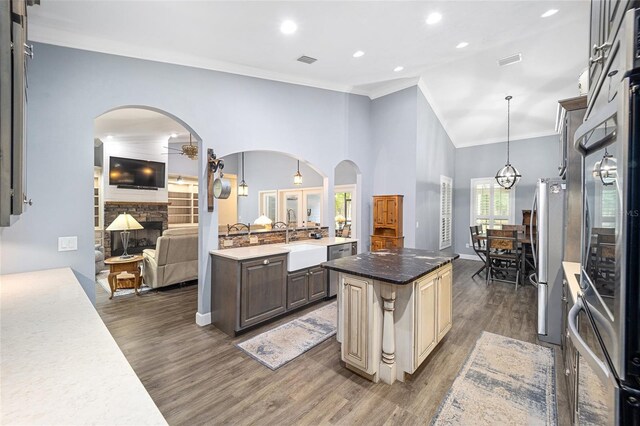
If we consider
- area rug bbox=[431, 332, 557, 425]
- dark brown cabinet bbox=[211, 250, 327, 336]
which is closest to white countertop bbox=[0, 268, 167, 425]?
dark brown cabinet bbox=[211, 250, 327, 336]

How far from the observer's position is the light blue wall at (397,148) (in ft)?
17.8

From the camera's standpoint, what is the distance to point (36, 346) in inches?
45.3

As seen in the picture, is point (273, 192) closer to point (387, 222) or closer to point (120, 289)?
point (387, 222)

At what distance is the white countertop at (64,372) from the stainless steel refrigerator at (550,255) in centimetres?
376

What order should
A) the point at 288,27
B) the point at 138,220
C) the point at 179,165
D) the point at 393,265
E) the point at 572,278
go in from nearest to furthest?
the point at 572,278 → the point at 393,265 → the point at 288,27 → the point at 138,220 → the point at 179,165

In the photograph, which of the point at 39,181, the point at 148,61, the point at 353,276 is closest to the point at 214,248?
the point at 39,181

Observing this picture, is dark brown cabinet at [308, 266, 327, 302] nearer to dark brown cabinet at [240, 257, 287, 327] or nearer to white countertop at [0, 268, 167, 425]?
dark brown cabinet at [240, 257, 287, 327]

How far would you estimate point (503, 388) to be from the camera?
2.33 m

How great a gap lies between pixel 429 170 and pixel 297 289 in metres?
4.16

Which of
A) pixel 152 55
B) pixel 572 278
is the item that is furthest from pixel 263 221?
pixel 572 278

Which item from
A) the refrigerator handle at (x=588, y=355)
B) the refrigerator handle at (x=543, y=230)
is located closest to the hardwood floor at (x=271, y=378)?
the refrigerator handle at (x=543, y=230)

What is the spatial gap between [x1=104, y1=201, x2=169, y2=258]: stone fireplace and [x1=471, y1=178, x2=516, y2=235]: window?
29.7 feet

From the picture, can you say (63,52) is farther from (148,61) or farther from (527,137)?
(527,137)

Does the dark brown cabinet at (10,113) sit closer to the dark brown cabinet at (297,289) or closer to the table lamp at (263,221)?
the dark brown cabinet at (297,289)
